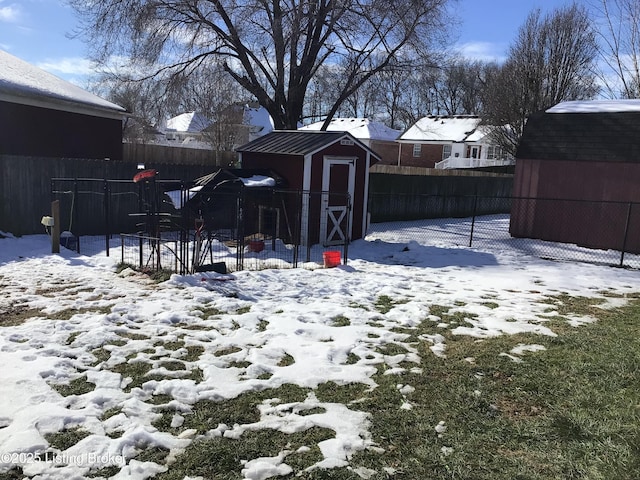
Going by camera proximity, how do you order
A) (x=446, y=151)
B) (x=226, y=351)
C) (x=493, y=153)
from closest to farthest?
(x=226, y=351)
(x=493, y=153)
(x=446, y=151)

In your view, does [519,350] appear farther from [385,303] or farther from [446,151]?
[446,151]

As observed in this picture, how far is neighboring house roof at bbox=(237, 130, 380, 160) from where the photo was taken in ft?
41.1

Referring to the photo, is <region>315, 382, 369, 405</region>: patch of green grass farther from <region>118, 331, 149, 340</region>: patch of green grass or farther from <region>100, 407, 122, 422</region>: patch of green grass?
<region>118, 331, 149, 340</region>: patch of green grass

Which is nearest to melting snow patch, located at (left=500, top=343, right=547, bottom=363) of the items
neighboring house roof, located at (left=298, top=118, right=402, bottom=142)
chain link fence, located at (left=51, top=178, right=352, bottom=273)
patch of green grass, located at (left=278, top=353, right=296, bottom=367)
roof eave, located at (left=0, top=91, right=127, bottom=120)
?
patch of green grass, located at (left=278, top=353, right=296, bottom=367)

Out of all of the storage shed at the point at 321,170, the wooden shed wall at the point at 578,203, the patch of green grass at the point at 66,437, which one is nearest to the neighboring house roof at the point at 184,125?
the storage shed at the point at 321,170

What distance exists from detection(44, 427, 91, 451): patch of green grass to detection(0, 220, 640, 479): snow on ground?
0.04 meters

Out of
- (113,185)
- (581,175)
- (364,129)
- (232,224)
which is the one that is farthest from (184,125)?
(581,175)

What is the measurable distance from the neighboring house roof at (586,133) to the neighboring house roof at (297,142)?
489 cm

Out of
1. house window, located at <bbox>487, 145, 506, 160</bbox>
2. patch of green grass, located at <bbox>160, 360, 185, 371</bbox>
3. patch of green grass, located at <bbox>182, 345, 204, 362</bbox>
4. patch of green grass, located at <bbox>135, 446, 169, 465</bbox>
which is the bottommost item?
patch of green grass, located at <bbox>135, 446, 169, 465</bbox>

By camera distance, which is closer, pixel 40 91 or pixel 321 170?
pixel 321 170

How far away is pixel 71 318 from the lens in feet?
19.3

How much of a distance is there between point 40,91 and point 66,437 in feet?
42.9

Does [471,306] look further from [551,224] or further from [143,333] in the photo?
[551,224]

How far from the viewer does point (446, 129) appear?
4606 cm
